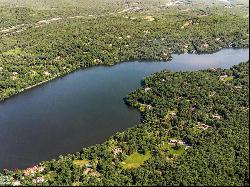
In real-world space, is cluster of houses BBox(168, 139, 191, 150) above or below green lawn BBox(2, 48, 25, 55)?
below

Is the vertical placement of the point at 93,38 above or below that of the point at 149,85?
above

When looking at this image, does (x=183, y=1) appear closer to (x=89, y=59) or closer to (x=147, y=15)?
(x=147, y=15)

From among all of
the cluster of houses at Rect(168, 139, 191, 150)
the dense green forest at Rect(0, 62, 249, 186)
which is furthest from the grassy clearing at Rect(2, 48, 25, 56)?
the cluster of houses at Rect(168, 139, 191, 150)

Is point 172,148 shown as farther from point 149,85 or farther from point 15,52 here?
point 15,52

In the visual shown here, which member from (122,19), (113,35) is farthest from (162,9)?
(113,35)

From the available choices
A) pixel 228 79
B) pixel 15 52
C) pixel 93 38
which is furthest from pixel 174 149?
pixel 93 38

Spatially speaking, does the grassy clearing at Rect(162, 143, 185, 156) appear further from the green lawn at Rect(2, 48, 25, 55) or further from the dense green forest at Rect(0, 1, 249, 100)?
the green lawn at Rect(2, 48, 25, 55)
